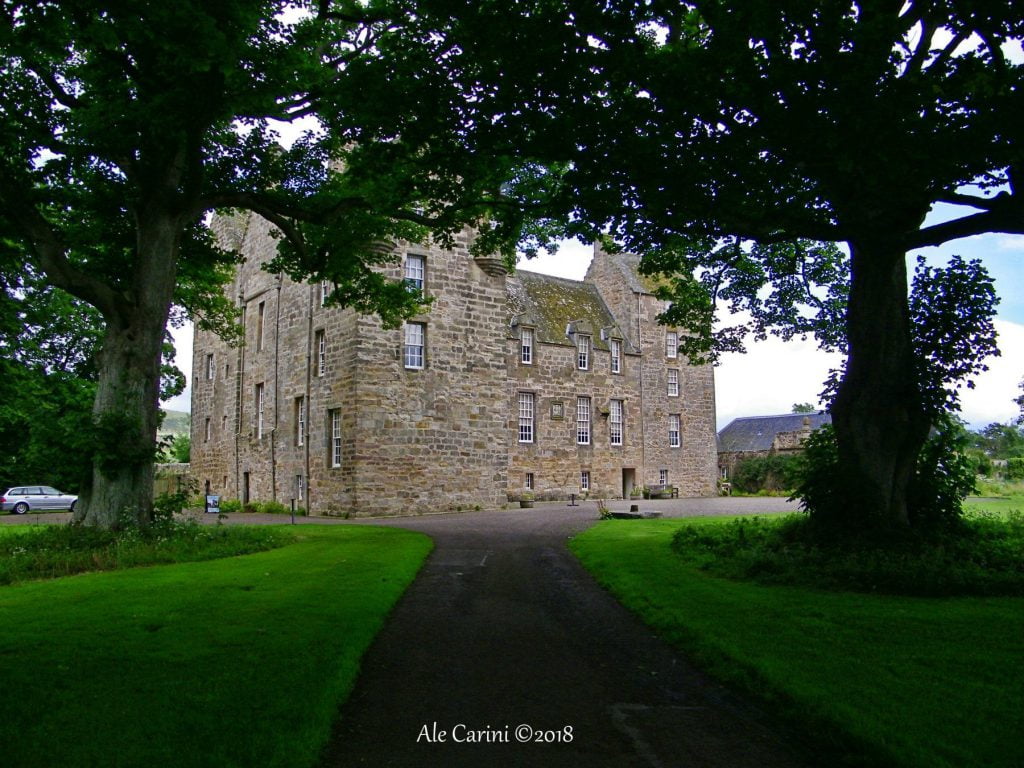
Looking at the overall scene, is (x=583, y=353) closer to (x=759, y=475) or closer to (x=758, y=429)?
(x=759, y=475)

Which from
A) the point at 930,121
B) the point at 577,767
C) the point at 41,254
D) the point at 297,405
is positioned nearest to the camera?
the point at 577,767

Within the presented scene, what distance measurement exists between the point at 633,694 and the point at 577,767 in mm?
1674

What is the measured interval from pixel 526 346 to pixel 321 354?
1319 centimetres

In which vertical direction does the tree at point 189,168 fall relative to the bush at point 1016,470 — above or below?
above

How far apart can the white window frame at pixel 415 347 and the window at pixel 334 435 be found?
319cm

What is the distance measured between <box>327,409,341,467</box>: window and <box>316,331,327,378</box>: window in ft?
5.52

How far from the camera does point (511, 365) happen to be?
39.1 m

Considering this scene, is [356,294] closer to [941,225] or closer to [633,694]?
[941,225]

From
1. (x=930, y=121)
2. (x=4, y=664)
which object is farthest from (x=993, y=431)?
(x=4, y=664)

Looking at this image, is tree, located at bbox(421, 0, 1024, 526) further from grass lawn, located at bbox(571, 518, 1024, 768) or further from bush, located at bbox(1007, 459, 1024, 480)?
bush, located at bbox(1007, 459, 1024, 480)

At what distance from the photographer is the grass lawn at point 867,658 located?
204 inches

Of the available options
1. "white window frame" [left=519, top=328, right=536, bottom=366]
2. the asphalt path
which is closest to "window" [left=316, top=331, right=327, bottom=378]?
"white window frame" [left=519, top=328, right=536, bottom=366]

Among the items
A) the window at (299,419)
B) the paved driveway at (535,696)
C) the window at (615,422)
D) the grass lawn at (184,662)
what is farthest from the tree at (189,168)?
the window at (615,422)

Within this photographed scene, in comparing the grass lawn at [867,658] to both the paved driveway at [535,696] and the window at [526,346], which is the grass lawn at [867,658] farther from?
the window at [526,346]
